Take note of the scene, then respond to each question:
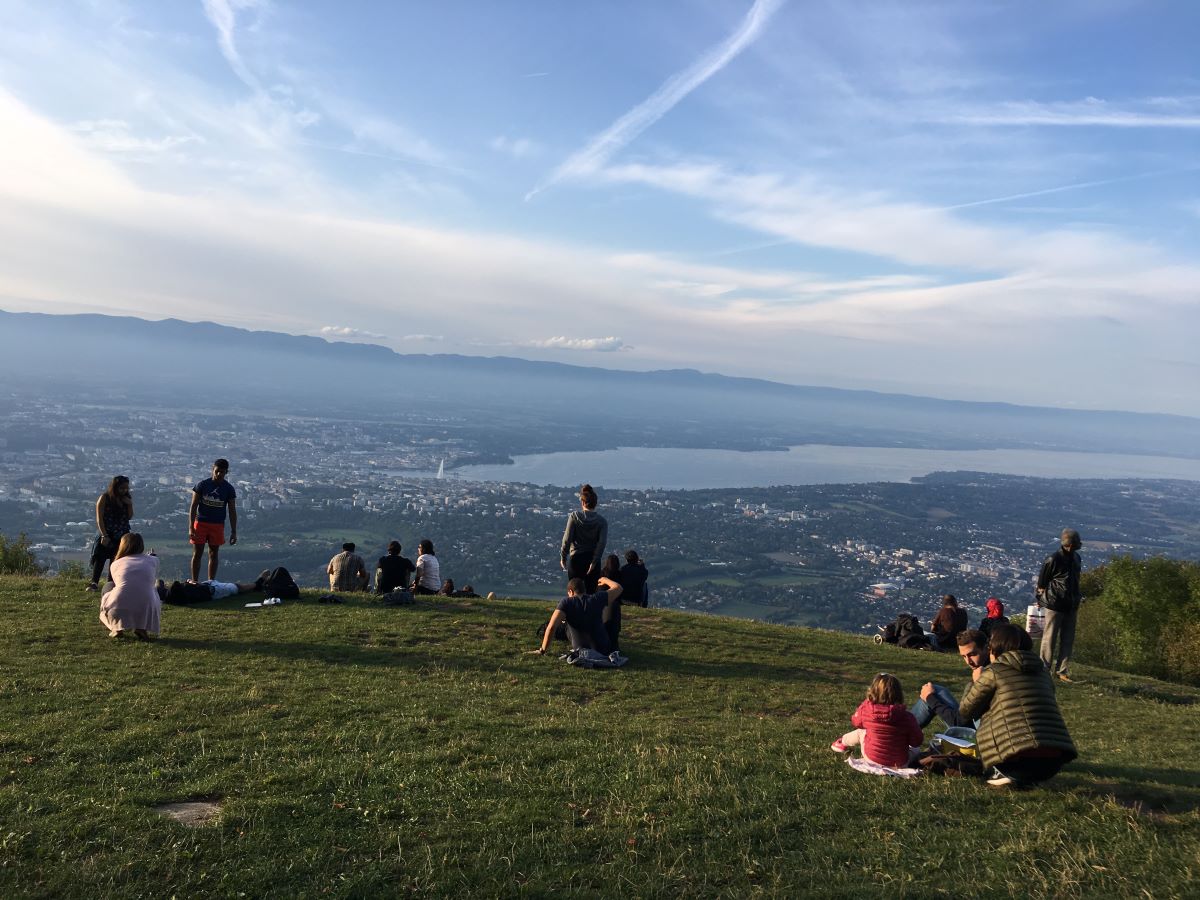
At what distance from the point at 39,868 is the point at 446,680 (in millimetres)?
6228

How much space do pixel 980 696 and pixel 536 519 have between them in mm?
71137

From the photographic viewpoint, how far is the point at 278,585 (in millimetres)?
15273

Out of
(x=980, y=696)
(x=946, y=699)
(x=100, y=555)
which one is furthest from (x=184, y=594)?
(x=980, y=696)

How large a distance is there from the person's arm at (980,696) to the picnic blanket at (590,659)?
6.10 meters

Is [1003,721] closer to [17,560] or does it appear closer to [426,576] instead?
[426,576]

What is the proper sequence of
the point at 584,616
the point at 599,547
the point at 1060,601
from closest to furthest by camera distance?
the point at 584,616 → the point at 599,547 → the point at 1060,601

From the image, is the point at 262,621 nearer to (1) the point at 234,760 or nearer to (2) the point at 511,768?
(1) the point at 234,760

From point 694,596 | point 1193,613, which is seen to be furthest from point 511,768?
point 694,596

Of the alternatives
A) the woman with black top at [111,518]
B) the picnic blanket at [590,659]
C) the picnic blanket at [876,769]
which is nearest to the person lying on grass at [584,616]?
the picnic blanket at [590,659]

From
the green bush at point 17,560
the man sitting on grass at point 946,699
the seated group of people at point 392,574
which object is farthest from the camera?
the green bush at point 17,560

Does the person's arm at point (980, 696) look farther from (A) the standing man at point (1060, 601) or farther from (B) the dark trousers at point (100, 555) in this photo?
(B) the dark trousers at point (100, 555)

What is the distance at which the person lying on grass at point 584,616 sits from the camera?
1208cm

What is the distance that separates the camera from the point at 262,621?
13312 mm

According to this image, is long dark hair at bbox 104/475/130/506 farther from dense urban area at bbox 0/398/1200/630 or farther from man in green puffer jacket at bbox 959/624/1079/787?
man in green puffer jacket at bbox 959/624/1079/787
